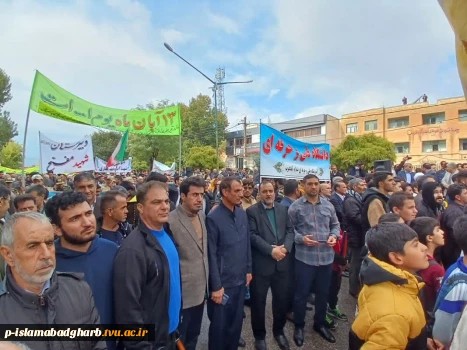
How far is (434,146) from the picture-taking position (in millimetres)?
31703

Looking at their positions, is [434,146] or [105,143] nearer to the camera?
[434,146]

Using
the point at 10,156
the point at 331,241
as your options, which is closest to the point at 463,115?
the point at 331,241

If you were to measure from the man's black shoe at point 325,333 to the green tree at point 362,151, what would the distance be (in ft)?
73.0

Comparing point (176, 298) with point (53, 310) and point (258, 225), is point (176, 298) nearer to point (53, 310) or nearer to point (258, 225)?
point (53, 310)

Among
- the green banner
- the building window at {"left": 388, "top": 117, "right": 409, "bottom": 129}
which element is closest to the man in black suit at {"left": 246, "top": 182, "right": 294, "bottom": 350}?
the green banner

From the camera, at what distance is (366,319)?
1.75 metres

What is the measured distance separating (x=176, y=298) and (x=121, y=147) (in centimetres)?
928

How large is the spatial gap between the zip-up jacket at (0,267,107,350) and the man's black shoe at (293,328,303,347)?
2431mm

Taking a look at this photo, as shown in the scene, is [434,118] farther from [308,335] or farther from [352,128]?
[308,335]

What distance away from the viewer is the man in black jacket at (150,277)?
6.40ft

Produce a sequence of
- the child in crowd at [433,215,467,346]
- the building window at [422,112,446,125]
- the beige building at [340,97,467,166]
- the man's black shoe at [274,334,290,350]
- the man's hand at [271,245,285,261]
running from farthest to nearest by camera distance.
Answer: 1. the building window at [422,112,446,125]
2. the beige building at [340,97,467,166]
3. the man's black shoe at [274,334,290,350]
4. the man's hand at [271,245,285,261]
5. the child in crowd at [433,215,467,346]

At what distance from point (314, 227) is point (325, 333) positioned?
1.20 m

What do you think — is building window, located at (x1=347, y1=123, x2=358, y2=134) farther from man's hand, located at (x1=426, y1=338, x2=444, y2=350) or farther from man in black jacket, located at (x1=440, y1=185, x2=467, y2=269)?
man's hand, located at (x1=426, y1=338, x2=444, y2=350)

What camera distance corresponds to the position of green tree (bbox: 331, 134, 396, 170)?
24.5 m
